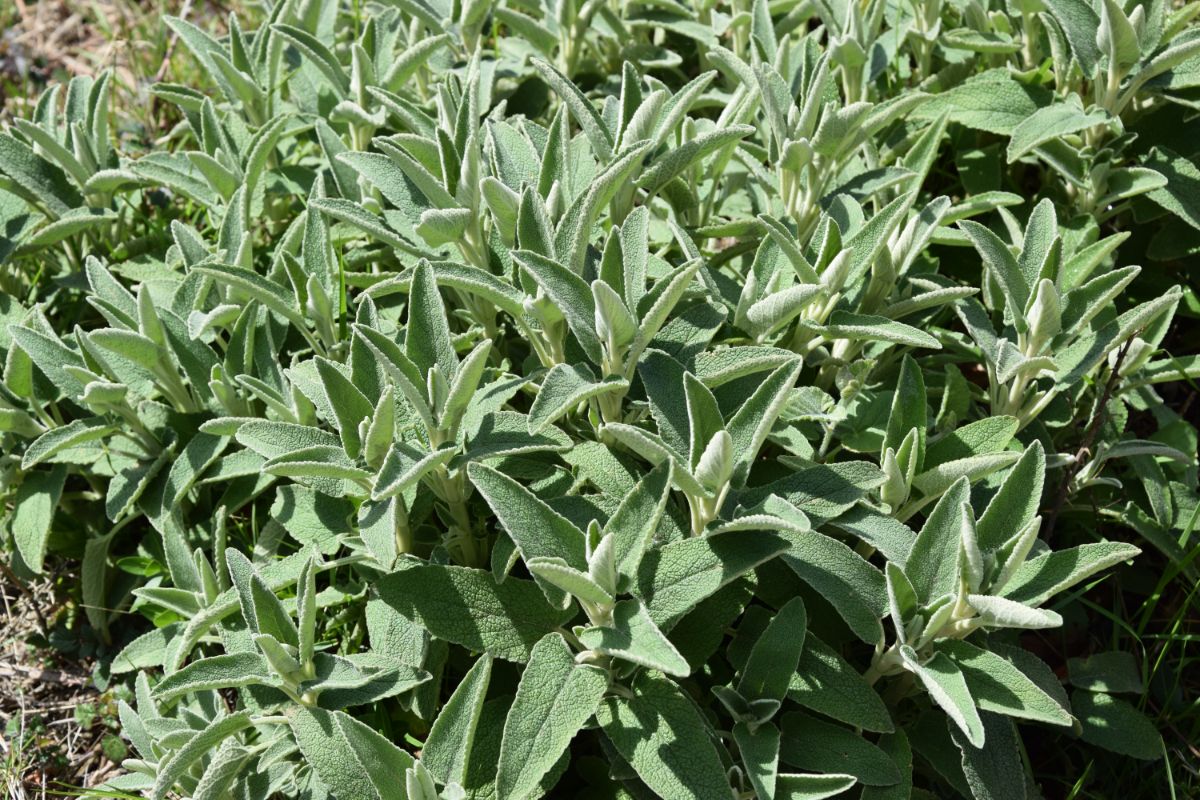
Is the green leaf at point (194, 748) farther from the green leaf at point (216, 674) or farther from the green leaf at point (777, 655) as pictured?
the green leaf at point (777, 655)

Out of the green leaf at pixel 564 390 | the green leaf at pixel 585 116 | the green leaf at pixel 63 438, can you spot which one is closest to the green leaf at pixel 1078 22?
the green leaf at pixel 585 116

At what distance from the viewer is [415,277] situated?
95.3 inches

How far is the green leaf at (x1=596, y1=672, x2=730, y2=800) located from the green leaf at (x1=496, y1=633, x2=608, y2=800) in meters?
0.10

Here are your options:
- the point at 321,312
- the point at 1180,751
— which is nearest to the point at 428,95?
the point at 321,312

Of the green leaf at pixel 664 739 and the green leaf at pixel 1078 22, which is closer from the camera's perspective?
the green leaf at pixel 664 739

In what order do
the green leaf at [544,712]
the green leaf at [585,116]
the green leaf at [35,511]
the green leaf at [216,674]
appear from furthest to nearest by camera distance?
the green leaf at [35,511], the green leaf at [585,116], the green leaf at [216,674], the green leaf at [544,712]

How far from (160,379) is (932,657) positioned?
2056 millimetres

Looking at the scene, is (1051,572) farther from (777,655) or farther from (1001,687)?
(777,655)

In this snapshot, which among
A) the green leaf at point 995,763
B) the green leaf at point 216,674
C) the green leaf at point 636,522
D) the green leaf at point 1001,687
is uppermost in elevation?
the green leaf at point 636,522

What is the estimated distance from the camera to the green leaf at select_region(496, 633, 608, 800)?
2.09 meters

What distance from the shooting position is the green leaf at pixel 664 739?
2150 millimetres

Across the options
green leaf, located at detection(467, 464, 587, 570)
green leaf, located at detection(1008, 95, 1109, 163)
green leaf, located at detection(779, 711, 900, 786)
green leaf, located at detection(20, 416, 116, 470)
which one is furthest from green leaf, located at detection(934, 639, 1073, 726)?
green leaf, located at detection(20, 416, 116, 470)

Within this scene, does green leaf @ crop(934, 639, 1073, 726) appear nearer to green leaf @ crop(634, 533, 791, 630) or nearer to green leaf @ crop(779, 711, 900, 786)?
green leaf @ crop(779, 711, 900, 786)

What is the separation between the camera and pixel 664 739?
2.20 metres
